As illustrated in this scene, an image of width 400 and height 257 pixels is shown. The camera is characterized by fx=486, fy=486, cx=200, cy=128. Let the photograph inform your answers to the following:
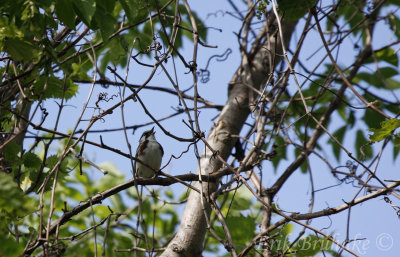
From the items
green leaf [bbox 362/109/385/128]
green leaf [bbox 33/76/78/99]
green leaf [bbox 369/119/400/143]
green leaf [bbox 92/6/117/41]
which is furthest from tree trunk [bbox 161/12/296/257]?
green leaf [bbox 33/76/78/99]

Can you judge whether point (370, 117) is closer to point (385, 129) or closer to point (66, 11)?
point (385, 129)

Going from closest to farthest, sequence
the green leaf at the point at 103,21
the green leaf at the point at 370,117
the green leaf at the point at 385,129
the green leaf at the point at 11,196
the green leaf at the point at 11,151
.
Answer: the green leaf at the point at 11,196 < the green leaf at the point at 385,129 < the green leaf at the point at 103,21 < the green leaf at the point at 11,151 < the green leaf at the point at 370,117

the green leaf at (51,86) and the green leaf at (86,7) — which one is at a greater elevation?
the green leaf at (51,86)

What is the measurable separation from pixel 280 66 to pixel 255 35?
381mm

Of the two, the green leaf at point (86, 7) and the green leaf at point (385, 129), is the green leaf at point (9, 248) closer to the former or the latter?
the green leaf at point (86, 7)

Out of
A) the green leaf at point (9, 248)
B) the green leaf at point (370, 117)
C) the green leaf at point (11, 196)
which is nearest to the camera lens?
the green leaf at point (11, 196)

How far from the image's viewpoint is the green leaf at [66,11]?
2.38 metres

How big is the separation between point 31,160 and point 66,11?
3.64 feet

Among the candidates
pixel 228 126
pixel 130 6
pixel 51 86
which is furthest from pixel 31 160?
pixel 228 126

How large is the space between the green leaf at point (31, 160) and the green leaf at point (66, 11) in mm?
1024

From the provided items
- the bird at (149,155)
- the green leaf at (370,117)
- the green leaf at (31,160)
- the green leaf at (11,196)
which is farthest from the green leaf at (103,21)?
the green leaf at (370,117)

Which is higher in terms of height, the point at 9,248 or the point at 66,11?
the point at 66,11

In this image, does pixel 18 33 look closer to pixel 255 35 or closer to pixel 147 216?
pixel 255 35

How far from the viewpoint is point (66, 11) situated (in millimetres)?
2402
